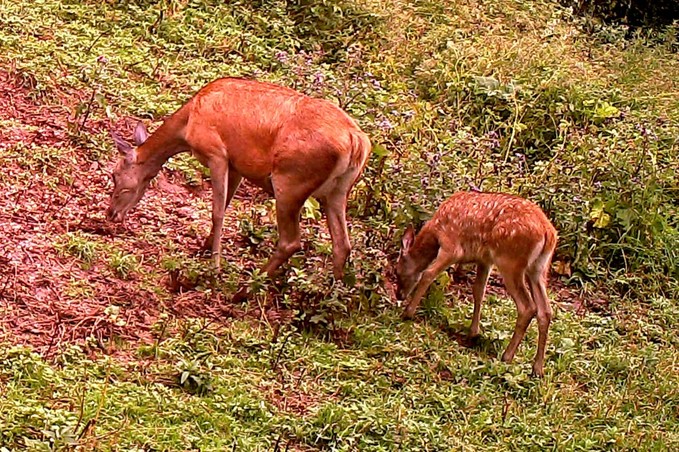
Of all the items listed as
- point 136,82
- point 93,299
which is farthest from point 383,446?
point 136,82

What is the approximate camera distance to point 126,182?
8.46m

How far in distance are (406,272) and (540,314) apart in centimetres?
122

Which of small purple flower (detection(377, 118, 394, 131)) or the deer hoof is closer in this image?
the deer hoof

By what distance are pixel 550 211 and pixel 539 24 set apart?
18.3 ft

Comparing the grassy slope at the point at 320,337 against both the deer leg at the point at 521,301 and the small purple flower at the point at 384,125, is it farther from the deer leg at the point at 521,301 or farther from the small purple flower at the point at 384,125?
the deer leg at the point at 521,301

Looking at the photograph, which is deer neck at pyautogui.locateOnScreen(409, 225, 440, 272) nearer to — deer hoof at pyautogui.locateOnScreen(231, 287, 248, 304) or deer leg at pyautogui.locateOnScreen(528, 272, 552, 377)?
deer leg at pyautogui.locateOnScreen(528, 272, 552, 377)

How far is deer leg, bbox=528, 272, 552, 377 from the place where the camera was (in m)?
7.84

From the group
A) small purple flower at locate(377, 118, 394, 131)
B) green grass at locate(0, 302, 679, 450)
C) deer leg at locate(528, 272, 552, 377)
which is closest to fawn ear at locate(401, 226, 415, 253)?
green grass at locate(0, 302, 679, 450)

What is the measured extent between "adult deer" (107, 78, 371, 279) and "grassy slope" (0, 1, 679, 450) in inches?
15.1

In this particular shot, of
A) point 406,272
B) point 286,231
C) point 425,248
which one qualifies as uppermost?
point 286,231

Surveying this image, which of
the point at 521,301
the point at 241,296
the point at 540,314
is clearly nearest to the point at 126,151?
the point at 241,296

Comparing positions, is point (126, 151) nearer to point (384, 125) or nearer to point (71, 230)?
point (71, 230)

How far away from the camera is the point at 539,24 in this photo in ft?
50.3

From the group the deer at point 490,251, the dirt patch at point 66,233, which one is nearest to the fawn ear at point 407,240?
the deer at point 490,251
